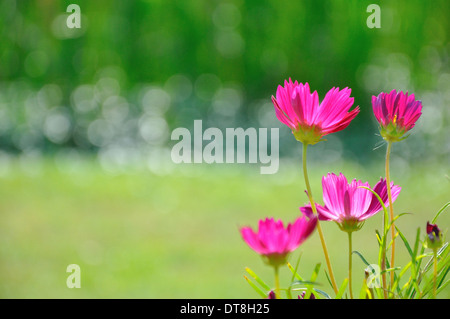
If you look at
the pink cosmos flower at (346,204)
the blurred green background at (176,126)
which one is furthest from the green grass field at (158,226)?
the pink cosmos flower at (346,204)

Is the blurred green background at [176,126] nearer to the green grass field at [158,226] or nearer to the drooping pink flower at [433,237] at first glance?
the green grass field at [158,226]

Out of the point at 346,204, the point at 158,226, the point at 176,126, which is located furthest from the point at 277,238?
the point at 176,126

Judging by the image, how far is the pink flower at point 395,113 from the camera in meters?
0.32

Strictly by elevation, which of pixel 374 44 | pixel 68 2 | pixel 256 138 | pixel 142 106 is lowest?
pixel 256 138

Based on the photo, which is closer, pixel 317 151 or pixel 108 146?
pixel 317 151

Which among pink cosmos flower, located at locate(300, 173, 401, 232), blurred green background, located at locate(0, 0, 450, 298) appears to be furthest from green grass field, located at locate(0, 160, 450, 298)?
pink cosmos flower, located at locate(300, 173, 401, 232)

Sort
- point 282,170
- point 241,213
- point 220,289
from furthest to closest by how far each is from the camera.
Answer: point 282,170 < point 241,213 < point 220,289

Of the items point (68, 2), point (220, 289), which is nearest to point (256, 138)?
point (68, 2)

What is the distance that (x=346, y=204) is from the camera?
31cm

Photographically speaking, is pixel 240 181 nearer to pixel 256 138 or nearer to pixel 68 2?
pixel 256 138

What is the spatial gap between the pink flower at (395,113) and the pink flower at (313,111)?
2cm

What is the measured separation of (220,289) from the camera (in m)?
1.50
